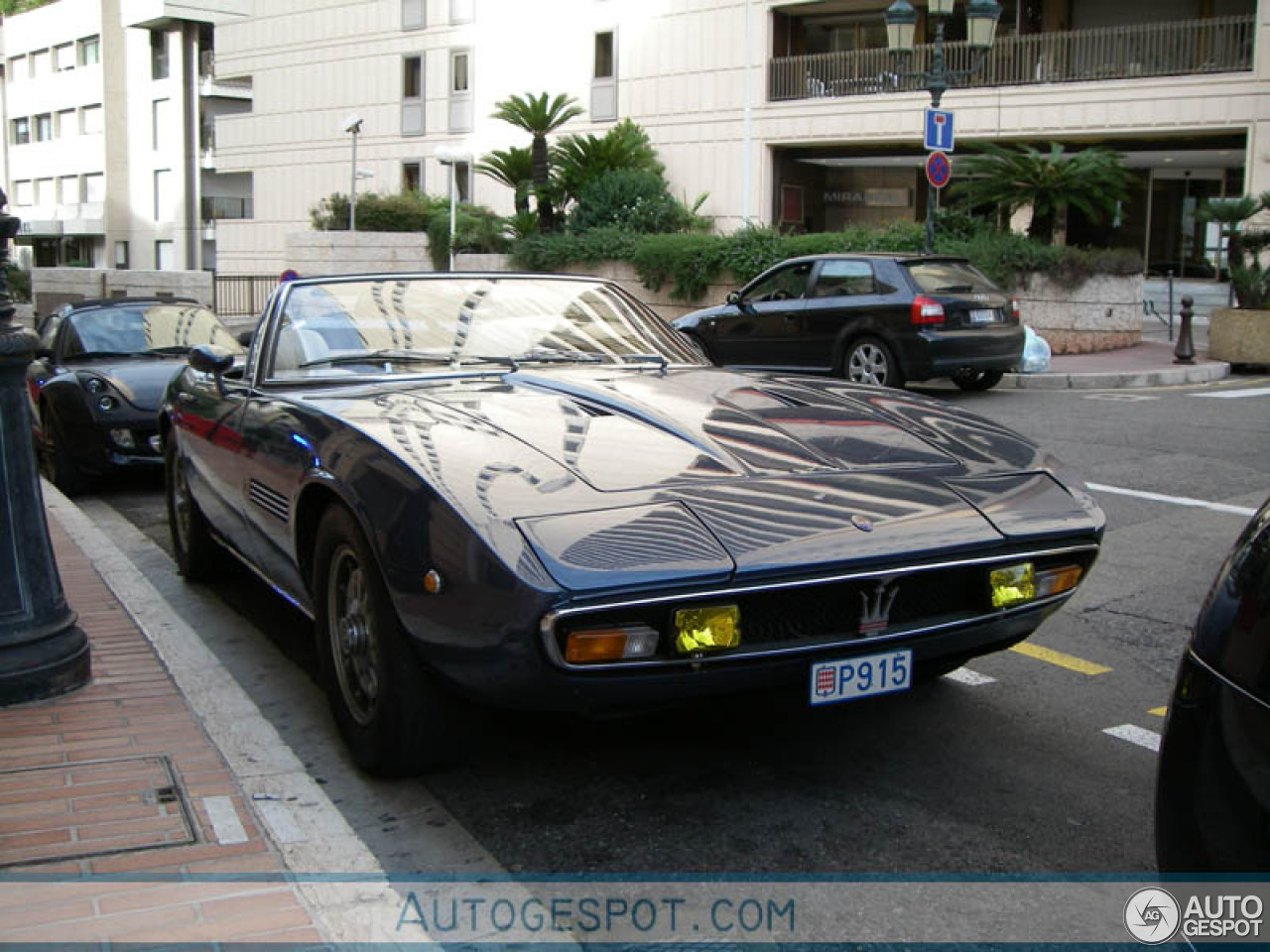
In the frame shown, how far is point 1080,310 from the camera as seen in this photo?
63.2ft

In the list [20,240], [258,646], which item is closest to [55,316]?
[258,646]

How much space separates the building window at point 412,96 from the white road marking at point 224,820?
1469 inches

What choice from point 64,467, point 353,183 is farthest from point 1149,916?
point 353,183

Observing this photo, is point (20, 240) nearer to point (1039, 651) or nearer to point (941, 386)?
point (941, 386)

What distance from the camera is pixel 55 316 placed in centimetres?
1062

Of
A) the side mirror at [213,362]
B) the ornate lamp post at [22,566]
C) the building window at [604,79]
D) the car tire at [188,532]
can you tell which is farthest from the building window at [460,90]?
the ornate lamp post at [22,566]

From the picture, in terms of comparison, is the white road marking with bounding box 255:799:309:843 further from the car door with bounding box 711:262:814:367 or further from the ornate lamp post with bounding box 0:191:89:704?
the car door with bounding box 711:262:814:367

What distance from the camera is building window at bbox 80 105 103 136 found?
191ft

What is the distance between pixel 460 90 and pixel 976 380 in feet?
86.2

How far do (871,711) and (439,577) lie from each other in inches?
69.3

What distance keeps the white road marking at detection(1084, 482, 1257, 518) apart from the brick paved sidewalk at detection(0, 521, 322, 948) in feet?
19.2

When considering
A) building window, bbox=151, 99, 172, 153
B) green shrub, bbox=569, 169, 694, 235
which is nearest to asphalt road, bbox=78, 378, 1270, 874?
green shrub, bbox=569, 169, 694, 235

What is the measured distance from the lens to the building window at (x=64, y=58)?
60094 mm

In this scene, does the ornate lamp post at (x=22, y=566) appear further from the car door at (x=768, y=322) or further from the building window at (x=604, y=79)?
the building window at (x=604, y=79)
